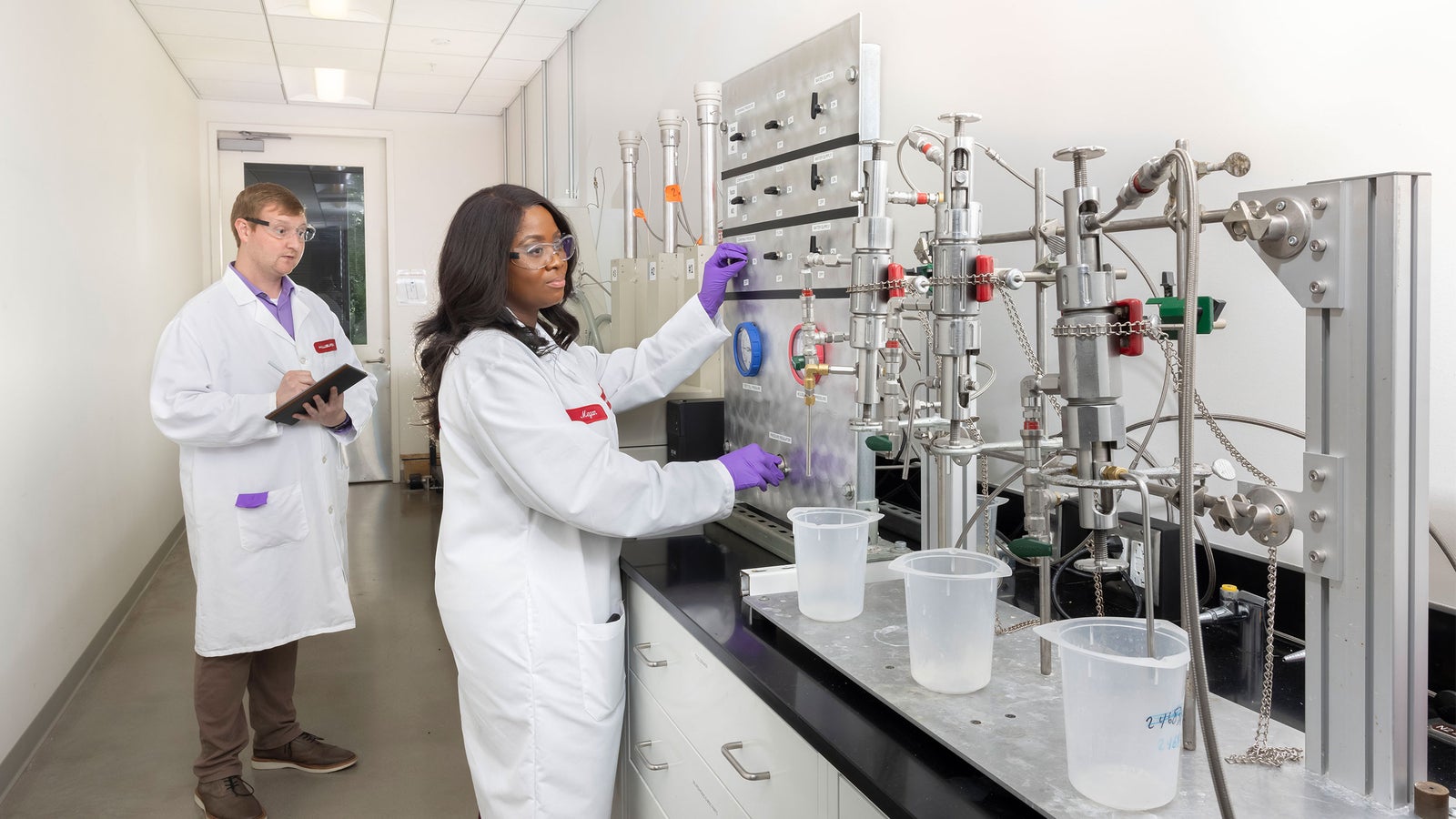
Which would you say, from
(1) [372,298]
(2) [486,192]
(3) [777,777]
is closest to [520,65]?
(1) [372,298]

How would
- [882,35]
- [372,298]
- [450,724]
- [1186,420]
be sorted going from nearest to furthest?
[1186,420] < [882,35] < [450,724] < [372,298]

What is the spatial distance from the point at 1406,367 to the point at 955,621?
508mm

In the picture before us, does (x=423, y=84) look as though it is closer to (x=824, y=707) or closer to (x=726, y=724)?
(x=726, y=724)

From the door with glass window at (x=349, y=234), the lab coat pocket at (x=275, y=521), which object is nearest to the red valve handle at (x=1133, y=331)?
the lab coat pocket at (x=275, y=521)

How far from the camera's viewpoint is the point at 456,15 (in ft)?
15.8

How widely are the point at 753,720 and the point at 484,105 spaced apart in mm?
6325

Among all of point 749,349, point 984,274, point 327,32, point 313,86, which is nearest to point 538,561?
point 749,349

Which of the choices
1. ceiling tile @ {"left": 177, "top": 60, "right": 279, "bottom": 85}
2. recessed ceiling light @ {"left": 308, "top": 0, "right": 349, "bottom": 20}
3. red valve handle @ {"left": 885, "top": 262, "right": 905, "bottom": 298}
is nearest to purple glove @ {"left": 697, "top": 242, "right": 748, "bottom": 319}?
red valve handle @ {"left": 885, "top": 262, "right": 905, "bottom": 298}

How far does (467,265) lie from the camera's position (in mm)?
1651

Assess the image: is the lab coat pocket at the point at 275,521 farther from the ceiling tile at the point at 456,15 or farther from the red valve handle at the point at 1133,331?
the ceiling tile at the point at 456,15

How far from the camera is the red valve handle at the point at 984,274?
1.16 m

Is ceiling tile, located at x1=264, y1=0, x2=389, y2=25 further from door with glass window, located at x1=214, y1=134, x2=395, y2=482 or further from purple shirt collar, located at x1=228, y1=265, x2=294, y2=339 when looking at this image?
purple shirt collar, located at x1=228, y1=265, x2=294, y2=339

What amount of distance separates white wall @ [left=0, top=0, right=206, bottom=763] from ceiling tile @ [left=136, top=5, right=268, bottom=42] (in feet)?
0.36

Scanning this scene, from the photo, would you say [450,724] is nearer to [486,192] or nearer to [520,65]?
[486,192]
